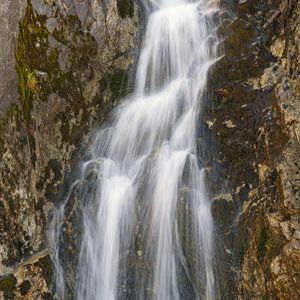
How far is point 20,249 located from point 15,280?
0.55m

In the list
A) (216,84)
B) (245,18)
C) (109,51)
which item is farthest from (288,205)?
(109,51)

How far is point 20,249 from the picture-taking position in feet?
26.4

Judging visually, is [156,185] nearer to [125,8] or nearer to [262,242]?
[262,242]

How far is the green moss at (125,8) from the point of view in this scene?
881 centimetres

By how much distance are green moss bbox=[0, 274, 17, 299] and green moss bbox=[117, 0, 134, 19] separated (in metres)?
5.38

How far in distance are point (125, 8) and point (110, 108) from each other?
6.78ft

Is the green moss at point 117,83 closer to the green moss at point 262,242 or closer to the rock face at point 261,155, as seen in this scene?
the rock face at point 261,155

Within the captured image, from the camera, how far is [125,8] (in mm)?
8867

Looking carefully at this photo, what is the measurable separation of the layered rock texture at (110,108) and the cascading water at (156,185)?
0.32 metres

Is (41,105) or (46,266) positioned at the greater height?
(41,105)

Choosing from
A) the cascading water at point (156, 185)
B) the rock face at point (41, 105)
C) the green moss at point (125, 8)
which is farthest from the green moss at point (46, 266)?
the green moss at point (125, 8)

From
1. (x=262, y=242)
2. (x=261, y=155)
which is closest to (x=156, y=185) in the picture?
(x=261, y=155)

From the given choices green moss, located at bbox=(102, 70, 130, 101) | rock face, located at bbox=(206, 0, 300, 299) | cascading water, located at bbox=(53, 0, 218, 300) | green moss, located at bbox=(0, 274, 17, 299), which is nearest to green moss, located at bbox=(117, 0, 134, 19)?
cascading water, located at bbox=(53, 0, 218, 300)

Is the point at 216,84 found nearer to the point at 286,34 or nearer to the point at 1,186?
the point at 286,34
